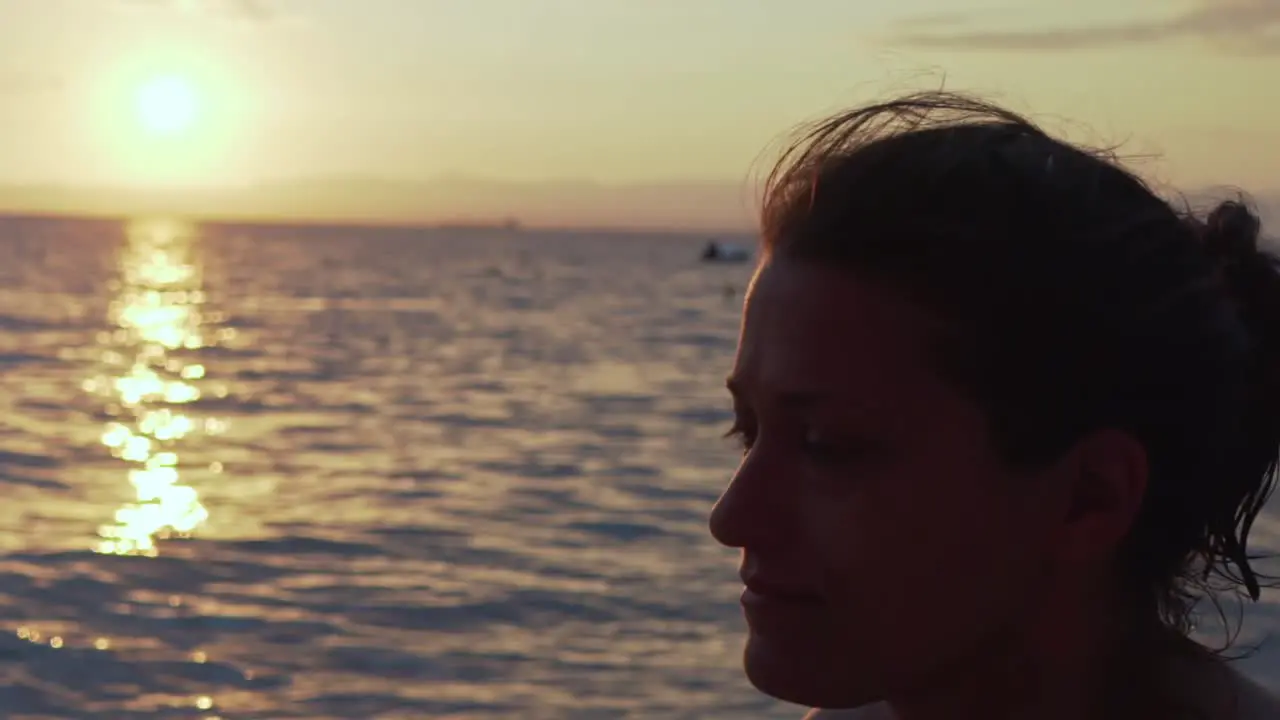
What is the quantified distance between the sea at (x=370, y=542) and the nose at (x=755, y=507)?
531 centimetres

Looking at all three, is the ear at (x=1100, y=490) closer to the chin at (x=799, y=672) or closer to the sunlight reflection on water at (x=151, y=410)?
the chin at (x=799, y=672)

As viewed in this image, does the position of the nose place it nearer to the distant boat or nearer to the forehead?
the forehead

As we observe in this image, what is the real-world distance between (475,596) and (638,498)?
10.4ft

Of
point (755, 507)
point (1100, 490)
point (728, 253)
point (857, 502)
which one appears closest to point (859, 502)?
point (857, 502)

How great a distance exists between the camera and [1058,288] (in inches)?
65.7

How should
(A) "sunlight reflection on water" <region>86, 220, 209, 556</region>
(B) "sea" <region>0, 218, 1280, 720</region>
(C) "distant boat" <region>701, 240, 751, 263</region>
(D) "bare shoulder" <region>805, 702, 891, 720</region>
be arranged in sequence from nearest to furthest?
(D) "bare shoulder" <region>805, 702, 891, 720</region> < (B) "sea" <region>0, 218, 1280, 720</region> < (A) "sunlight reflection on water" <region>86, 220, 209, 556</region> < (C) "distant boat" <region>701, 240, 751, 263</region>

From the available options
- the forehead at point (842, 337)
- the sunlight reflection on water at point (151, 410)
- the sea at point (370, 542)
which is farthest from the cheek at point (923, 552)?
the sunlight reflection on water at point (151, 410)

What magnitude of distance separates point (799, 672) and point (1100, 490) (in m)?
0.37

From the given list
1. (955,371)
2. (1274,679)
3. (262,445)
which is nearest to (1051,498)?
(955,371)

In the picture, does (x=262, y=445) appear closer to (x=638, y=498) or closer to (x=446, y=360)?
(x=638, y=498)

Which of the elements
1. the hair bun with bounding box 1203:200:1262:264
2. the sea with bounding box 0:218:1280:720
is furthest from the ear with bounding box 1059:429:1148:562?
the sea with bounding box 0:218:1280:720

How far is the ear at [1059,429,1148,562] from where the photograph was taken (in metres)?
1.70

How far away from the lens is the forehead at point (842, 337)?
1655mm

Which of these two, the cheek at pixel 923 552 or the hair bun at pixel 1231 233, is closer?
the cheek at pixel 923 552
